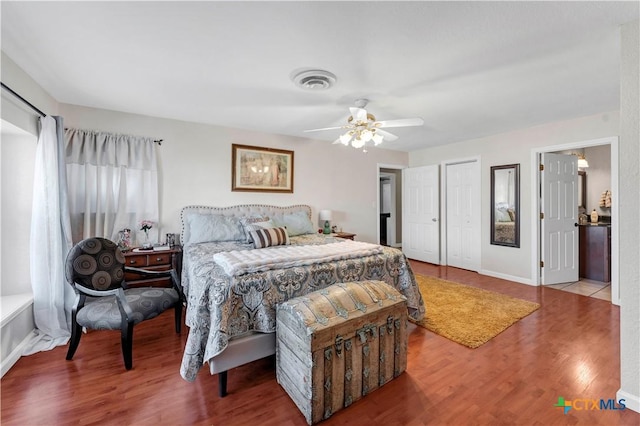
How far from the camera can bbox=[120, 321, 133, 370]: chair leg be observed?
2.10 meters

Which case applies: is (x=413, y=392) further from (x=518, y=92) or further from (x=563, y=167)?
(x=563, y=167)

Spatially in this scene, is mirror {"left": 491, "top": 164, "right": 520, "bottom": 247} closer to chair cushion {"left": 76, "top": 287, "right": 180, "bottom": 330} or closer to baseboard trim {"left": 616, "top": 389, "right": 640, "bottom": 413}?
baseboard trim {"left": 616, "top": 389, "right": 640, "bottom": 413}

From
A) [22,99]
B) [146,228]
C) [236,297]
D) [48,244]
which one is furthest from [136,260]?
[236,297]

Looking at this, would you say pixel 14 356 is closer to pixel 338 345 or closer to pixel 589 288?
pixel 338 345

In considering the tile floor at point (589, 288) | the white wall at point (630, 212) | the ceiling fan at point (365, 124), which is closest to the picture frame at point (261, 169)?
the ceiling fan at point (365, 124)

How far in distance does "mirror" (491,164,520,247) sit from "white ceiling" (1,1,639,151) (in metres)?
1.27

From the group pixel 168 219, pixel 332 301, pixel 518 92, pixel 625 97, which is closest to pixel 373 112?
pixel 518 92

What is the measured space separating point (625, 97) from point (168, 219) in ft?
14.8

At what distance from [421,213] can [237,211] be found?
12.3 ft

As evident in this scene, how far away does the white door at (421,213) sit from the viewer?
5570 mm

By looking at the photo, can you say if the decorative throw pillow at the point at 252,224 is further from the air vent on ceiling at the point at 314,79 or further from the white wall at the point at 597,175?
the white wall at the point at 597,175

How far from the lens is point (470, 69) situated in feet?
7.78

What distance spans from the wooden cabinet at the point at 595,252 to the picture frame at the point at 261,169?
4909mm

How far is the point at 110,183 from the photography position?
339 cm
